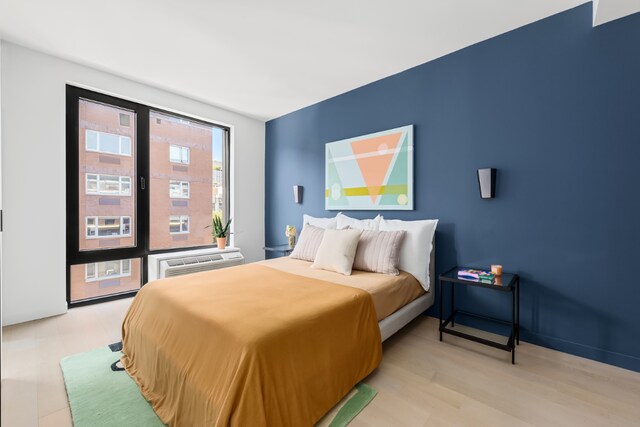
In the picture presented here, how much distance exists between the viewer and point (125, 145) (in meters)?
3.43

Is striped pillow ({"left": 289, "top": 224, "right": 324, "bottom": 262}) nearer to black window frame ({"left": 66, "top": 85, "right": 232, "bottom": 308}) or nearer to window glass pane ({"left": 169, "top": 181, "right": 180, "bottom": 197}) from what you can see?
black window frame ({"left": 66, "top": 85, "right": 232, "bottom": 308})

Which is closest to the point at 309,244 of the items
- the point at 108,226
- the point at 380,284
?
the point at 380,284

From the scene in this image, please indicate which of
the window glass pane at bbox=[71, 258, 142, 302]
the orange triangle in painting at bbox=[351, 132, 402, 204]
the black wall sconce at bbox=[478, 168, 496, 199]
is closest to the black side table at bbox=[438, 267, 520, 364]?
the black wall sconce at bbox=[478, 168, 496, 199]

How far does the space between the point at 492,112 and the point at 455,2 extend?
974 mm

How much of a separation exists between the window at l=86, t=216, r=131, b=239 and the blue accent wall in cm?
347

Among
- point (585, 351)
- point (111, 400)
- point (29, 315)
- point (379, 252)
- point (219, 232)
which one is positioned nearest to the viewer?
point (111, 400)

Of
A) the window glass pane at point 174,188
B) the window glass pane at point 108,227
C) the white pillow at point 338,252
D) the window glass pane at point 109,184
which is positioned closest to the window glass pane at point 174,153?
the window glass pane at point 174,188

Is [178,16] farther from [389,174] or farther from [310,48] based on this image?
[389,174]

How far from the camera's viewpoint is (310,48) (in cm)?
262

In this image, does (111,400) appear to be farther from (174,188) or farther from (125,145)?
(125,145)

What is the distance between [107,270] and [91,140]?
1.57 metres

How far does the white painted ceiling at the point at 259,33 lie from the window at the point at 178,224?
180 cm

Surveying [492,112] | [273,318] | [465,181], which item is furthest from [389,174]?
[273,318]

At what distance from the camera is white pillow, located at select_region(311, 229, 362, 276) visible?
2543 mm
